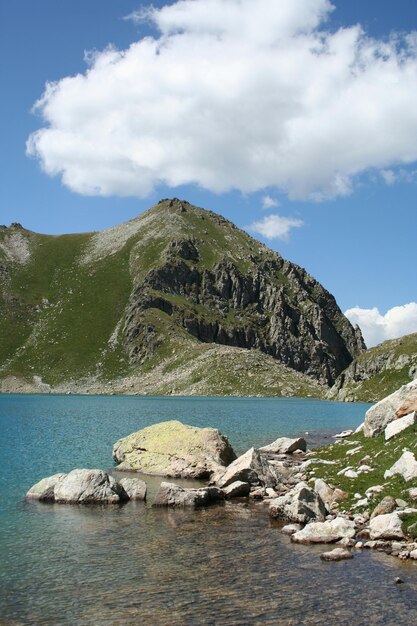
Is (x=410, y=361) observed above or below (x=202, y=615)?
above

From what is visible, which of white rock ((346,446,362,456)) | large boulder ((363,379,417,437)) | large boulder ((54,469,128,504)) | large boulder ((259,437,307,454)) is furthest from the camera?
large boulder ((259,437,307,454))

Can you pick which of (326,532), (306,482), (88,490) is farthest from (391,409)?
(88,490)

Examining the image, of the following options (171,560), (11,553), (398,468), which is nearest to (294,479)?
(398,468)

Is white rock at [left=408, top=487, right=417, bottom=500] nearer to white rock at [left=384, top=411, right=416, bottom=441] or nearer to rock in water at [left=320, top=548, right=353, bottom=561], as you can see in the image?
rock in water at [left=320, top=548, right=353, bottom=561]

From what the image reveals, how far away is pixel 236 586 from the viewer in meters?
19.2

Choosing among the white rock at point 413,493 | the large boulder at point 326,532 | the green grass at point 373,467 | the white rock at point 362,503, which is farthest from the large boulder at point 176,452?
the white rock at point 413,493

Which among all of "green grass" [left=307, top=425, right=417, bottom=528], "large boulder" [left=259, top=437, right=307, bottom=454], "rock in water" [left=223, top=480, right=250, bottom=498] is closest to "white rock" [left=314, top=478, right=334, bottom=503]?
"green grass" [left=307, top=425, right=417, bottom=528]

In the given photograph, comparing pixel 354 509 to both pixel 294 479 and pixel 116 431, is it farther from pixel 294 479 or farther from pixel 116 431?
pixel 116 431

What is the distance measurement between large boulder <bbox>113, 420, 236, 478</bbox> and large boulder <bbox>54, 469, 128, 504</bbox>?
433 inches

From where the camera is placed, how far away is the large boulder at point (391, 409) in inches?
1601

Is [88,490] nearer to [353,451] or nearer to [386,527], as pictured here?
[386,527]

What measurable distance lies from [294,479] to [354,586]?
21024mm

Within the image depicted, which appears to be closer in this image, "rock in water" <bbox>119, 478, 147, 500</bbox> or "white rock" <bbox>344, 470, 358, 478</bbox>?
"white rock" <bbox>344, 470, 358, 478</bbox>

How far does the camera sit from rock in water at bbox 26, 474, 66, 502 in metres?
34.4
